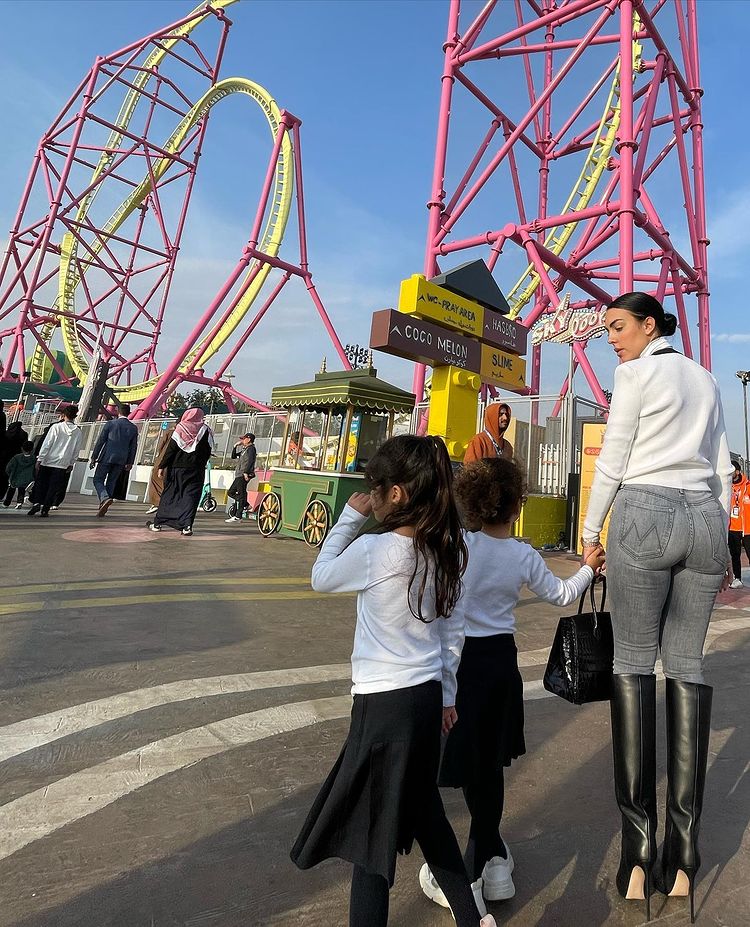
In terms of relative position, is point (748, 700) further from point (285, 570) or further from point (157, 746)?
point (285, 570)

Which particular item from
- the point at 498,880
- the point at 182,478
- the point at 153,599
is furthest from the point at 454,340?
the point at 498,880

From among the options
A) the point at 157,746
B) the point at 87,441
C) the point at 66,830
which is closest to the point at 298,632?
the point at 157,746

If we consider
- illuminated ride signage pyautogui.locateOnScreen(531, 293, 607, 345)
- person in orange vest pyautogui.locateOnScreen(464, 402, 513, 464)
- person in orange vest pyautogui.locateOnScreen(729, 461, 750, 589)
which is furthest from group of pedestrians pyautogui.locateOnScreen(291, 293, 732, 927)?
illuminated ride signage pyautogui.locateOnScreen(531, 293, 607, 345)

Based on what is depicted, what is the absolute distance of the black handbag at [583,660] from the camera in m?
1.74

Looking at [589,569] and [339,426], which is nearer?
[589,569]

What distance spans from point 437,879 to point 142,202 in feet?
128

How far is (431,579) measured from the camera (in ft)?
4.65

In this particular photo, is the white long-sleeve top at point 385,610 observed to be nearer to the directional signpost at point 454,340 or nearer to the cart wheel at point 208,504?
the directional signpost at point 454,340

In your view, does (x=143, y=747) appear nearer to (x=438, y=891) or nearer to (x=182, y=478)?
(x=438, y=891)

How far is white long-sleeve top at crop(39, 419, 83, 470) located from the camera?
8.43 meters

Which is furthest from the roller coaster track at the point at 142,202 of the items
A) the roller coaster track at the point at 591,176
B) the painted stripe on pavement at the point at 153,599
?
the painted stripe on pavement at the point at 153,599

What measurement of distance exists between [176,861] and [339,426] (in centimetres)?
694

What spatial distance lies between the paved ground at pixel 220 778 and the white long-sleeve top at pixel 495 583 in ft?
2.19

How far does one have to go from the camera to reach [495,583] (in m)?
1.70
